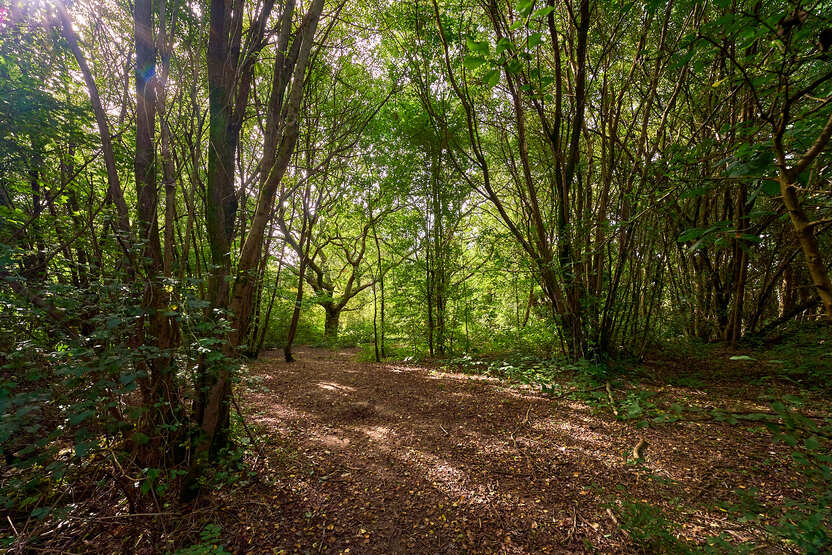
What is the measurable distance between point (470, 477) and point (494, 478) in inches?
8.4

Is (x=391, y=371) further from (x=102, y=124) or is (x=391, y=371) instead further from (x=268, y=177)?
(x=102, y=124)

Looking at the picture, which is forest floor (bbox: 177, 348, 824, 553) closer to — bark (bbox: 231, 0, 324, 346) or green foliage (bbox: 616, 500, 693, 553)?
green foliage (bbox: 616, 500, 693, 553)

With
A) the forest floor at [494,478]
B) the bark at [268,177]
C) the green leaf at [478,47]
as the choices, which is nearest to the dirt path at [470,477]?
the forest floor at [494,478]

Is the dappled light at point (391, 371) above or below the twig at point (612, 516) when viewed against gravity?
above

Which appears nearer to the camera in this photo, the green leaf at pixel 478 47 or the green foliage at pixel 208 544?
the green leaf at pixel 478 47

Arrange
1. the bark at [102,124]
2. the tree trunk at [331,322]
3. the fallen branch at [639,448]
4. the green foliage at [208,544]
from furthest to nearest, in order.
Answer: the tree trunk at [331,322], the fallen branch at [639,448], the bark at [102,124], the green foliage at [208,544]

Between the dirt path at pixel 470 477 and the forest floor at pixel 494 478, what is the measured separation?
0.04 feet

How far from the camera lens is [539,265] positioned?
5.00m

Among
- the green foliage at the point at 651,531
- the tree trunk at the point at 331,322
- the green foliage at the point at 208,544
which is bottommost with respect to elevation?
the green foliage at the point at 208,544

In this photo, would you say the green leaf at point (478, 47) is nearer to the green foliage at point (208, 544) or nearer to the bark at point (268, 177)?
Result: the bark at point (268, 177)

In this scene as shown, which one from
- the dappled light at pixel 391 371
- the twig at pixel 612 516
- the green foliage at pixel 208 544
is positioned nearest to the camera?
the dappled light at pixel 391 371

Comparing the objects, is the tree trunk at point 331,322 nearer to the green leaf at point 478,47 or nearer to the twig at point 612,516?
the twig at point 612,516

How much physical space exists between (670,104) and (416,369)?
625 cm

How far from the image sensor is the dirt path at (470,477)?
2146 millimetres
